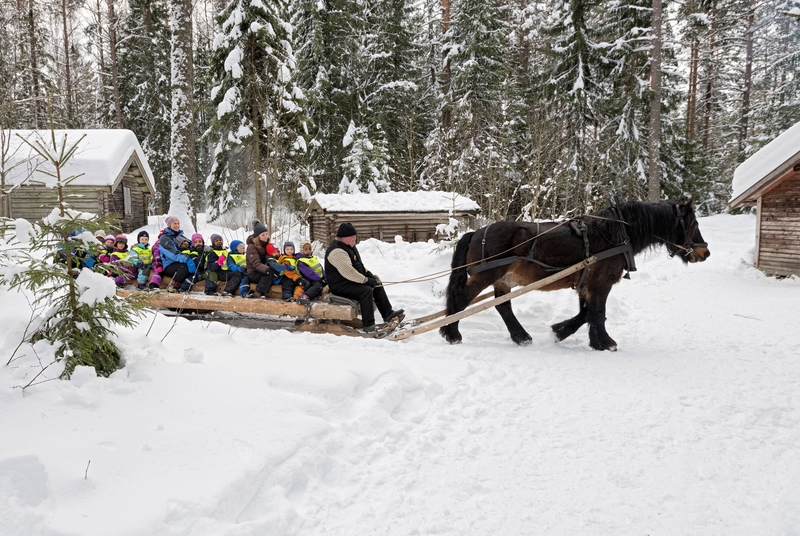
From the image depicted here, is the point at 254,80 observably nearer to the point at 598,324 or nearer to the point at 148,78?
the point at 598,324

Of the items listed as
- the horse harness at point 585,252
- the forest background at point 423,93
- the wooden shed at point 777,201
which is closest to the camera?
the horse harness at point 585,252

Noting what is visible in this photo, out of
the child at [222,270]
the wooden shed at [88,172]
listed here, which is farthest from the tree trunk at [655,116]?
the wooden shed at [88,172]

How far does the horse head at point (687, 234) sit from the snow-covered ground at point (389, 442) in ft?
4.70

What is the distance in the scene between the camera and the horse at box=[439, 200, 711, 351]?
537 cm

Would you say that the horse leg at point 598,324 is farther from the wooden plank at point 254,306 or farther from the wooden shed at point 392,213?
Result: the wooden shed at point 392,213

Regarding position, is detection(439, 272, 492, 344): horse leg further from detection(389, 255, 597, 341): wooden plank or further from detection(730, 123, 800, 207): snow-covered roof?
detection(730, 123, 800, 207): snow-covered roof

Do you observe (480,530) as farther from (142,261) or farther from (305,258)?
(142,261)

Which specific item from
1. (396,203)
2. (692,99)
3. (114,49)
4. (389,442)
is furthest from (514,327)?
(114,49)

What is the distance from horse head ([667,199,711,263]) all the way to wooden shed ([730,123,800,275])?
20.6 ft

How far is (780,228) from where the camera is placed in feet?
33.5

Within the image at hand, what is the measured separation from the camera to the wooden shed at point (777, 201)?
9.86m

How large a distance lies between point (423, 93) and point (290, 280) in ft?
66.3

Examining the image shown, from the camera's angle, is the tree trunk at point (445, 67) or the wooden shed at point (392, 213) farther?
the tree trunk at point (445, 67)

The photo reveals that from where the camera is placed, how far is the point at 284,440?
8.52 feet
